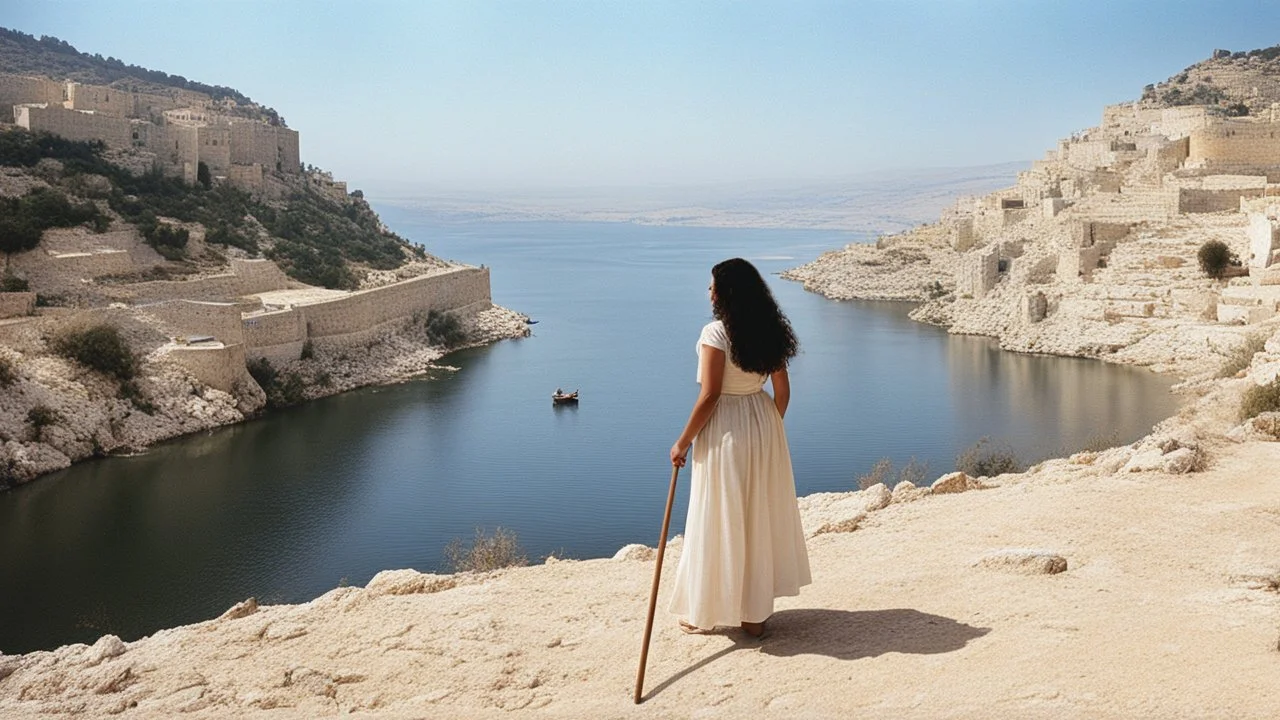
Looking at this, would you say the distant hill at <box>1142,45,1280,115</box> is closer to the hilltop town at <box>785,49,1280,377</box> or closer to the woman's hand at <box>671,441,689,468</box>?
the hilltop town at <box>785,49,1280,377</box>

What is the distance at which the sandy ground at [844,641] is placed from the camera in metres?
3.99

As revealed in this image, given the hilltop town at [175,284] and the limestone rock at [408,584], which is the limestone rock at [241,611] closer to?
the limestone rock at [408,584]

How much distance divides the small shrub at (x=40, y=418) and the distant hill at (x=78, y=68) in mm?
37793

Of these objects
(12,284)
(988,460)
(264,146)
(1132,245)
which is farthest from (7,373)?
(1132,245)

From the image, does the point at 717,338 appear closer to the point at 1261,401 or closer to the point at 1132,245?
the point at 1261,401

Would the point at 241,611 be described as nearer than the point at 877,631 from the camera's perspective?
No

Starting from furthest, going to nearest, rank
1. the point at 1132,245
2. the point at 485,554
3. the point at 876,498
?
the point at 1132,245 → the point at 485,554 → the point at 876,498

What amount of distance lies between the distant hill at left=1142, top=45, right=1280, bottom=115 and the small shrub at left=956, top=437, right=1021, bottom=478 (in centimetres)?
2593

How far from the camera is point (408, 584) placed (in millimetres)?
6145

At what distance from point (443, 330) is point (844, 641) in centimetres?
2615

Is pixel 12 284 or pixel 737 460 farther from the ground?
pixel 12 284

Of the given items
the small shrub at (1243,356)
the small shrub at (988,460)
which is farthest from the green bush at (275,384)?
the small shrub at (1243,356)

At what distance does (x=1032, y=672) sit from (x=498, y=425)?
16.7 meters

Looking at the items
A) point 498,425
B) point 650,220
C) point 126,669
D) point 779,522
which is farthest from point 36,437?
point 650,220
